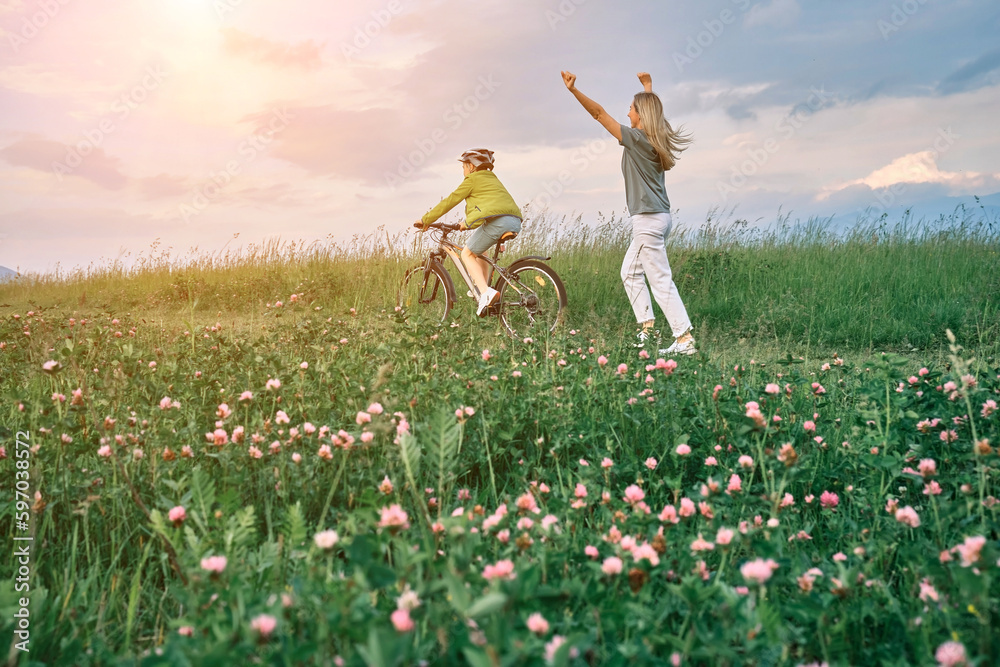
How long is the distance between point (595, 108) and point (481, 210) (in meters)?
1.93

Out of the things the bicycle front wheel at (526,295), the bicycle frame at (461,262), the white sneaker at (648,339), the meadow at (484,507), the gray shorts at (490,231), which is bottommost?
the meadow at (484,507)

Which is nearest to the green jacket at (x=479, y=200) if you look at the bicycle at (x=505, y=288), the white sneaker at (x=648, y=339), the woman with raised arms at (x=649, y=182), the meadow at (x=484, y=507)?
the bicycle at (x=505, y=288)

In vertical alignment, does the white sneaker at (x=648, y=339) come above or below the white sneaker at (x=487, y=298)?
below

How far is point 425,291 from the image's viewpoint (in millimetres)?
8898

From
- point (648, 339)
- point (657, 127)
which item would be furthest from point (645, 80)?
point (648, 339)

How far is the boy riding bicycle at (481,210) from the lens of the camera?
25.2 ft

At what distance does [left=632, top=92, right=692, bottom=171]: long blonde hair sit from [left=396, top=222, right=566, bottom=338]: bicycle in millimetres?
1718

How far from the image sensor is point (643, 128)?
20.7 ft

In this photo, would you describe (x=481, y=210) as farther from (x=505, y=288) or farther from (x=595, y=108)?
(x=595, y=108)

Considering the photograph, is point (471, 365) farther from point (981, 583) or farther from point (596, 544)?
point (981, 583)

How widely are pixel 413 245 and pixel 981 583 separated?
37.0 feet

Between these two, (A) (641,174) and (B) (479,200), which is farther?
(B) (479,200)

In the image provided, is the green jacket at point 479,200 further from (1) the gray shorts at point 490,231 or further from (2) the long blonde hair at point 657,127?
(2) the long blonde hair at point 657,127

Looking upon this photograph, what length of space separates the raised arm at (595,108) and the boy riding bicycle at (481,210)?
5.97 feet
